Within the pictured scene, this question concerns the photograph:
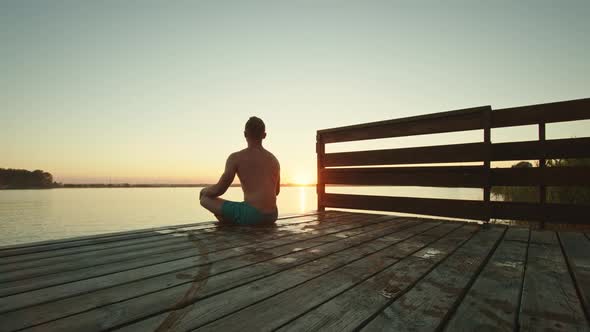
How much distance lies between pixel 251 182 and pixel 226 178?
303 millimetres

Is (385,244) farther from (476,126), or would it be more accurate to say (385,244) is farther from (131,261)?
(476,126)

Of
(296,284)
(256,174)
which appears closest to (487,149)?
(256,174)

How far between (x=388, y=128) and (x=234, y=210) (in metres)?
2.70

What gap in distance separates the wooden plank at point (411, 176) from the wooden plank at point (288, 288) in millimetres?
1825

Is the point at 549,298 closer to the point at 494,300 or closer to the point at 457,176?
the point at 494,300

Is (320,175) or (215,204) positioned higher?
(320,175)

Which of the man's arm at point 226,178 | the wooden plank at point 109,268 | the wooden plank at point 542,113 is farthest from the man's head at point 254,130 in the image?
the wooden plank at point 542,113

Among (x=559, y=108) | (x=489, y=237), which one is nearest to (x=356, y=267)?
(x=489, y=237)

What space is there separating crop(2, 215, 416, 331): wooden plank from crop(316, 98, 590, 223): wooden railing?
8.28 feet

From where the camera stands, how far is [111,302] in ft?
4.54

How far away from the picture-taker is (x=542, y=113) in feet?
11.5

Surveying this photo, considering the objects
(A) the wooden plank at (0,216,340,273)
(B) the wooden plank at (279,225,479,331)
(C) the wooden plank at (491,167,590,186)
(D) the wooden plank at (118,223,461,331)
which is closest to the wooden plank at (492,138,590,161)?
(C) the wooden plank at (491,167,590,186)

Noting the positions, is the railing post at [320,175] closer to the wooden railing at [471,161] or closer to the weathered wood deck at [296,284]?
the wooden railing at [471,161]

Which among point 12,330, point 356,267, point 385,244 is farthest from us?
point 385,244
